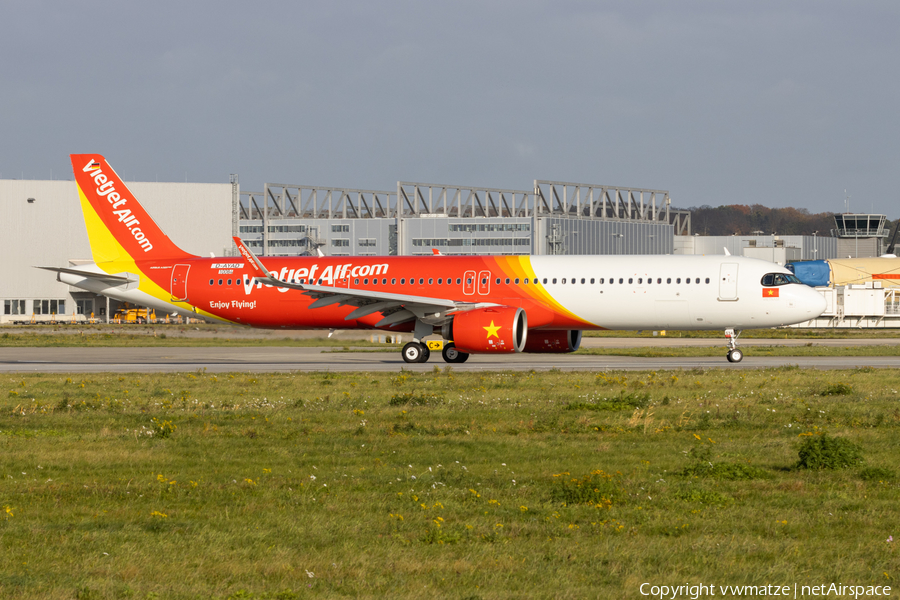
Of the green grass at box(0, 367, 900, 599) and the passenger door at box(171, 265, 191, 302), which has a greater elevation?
the passenger door at box(171, 265, 191, 302)

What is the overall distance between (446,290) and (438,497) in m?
26.6

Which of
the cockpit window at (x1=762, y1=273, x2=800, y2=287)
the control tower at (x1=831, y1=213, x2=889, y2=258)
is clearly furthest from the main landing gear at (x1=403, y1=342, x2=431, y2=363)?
the control tower at (x1=831, y1=213, x2=889, y2=258)

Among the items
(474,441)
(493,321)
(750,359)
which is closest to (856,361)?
(750,359)

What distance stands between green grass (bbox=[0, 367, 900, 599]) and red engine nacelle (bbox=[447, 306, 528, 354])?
12262mm

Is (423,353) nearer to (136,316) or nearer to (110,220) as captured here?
(110,220)

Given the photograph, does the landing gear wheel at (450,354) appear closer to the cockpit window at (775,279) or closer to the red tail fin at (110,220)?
the cockpit window at (775,279)

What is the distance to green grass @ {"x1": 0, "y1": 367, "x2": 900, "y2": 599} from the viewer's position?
8500 mm

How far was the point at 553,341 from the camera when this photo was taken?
128 feet

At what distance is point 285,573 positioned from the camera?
27.9 ft

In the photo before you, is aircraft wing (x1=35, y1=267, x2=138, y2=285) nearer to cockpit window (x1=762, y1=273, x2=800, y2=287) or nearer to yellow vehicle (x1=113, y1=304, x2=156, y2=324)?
cockpit window (x1=762, y1=273, x2=800, y2=287)

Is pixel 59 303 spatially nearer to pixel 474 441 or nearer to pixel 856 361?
pixel 856 361

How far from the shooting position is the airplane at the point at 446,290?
35.8 metres

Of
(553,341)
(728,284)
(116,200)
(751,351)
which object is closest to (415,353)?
(553,341)

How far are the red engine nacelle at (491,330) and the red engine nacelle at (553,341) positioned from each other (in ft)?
11.0
